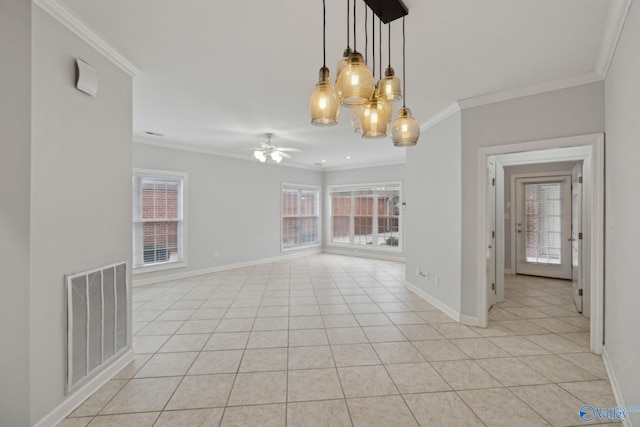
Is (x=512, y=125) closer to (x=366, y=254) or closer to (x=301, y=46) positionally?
(x=301, y=46)

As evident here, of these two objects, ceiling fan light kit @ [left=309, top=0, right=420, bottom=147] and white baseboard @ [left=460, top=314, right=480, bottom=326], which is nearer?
ceiling fan light kit @ [left=309, top=0, right=420, bottom=147]

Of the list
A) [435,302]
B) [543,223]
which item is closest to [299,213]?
[435,302]

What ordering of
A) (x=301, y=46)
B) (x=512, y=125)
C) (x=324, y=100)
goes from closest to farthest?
(x=324, y=100) < (x=301, y=46) < (x=512, y=125)

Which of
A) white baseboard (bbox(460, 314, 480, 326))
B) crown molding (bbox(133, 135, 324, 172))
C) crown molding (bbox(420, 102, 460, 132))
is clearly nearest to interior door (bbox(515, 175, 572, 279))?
crown molding (bbox(420, 102, 460, 132))

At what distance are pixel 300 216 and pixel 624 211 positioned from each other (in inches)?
263

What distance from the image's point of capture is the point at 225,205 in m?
6.15

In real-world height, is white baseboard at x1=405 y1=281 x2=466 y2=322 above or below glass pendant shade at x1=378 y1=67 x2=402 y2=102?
below

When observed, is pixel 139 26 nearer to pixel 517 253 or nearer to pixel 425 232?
pixel 425 232

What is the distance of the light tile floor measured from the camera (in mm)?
1862

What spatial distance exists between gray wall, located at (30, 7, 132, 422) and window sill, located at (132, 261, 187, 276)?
3.03 meters

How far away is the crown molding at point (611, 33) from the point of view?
1701 mm

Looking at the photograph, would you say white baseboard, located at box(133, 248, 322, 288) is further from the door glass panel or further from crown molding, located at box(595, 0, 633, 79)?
crown molding, located at box(595, 0, 633, 79)

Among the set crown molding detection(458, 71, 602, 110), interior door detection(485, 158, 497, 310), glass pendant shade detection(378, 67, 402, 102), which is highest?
crown molding detection(458, 71, 602, 110)

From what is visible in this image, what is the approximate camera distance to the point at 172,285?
16.3 feet
